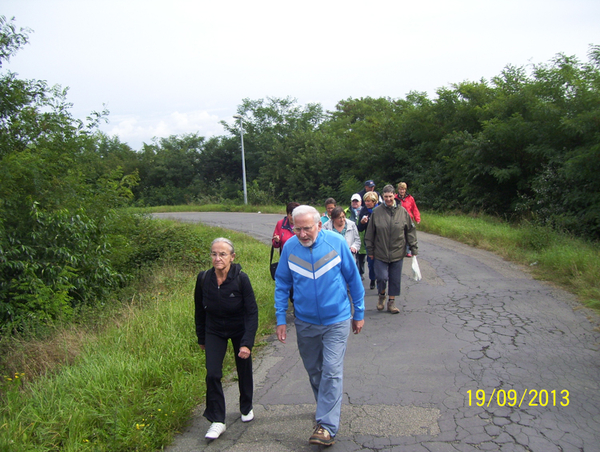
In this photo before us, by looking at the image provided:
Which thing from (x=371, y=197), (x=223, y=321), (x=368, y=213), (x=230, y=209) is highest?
(x=371, y=197)

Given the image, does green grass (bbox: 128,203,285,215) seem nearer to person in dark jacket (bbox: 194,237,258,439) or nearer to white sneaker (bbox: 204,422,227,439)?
person in dark jacket (bbox: 194,237,258,439)

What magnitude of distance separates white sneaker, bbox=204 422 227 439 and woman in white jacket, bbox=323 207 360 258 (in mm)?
3647

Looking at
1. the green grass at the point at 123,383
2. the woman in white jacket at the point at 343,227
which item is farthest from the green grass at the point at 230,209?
the green grass at the point at 123,383

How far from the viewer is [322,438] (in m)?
3.56

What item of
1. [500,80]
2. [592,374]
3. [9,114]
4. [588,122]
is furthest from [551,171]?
[9,114]

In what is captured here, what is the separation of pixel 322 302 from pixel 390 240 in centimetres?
351

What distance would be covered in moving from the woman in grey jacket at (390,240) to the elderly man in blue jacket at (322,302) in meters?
3.19

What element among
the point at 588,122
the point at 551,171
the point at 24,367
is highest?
the point at 588,122

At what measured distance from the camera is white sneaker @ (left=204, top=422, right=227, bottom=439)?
3.83m

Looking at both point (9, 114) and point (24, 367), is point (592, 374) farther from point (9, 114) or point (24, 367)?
point (9, 114)

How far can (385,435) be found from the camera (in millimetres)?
3709

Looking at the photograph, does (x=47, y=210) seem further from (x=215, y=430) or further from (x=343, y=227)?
(x=215, y=430)

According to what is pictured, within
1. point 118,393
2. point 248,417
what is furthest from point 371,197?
point 118,393

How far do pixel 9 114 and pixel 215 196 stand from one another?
3146 centimetres
